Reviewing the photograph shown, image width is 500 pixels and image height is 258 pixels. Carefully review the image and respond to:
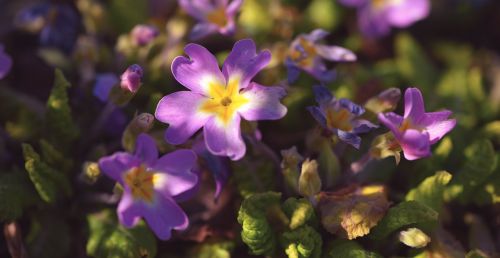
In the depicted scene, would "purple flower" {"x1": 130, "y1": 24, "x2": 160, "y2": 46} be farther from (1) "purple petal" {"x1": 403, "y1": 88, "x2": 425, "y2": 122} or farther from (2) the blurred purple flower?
(1) "purple petal" {"x1": 403, "y1": 88, "x2": 425, "y2": 122}

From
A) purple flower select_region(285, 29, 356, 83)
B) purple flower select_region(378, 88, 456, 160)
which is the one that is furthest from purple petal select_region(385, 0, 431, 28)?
purple flower select_region(378, 88, 456, 160)

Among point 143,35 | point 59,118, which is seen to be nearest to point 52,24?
point 143,35

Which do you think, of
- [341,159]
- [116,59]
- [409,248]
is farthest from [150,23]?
[409,248]

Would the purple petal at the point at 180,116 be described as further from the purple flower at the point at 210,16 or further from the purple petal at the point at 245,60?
the purple flower at the point at 210,16

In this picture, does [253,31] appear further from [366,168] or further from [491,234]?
[491,234]

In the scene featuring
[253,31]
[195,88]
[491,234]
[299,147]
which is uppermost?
[195,88]
